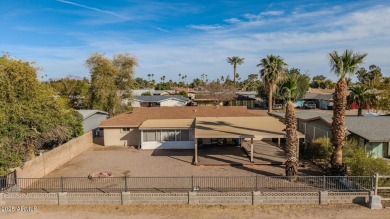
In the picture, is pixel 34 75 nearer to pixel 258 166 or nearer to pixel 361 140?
pixel 258 166

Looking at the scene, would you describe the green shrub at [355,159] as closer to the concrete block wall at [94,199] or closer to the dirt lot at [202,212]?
the dirt lot at [202,212]

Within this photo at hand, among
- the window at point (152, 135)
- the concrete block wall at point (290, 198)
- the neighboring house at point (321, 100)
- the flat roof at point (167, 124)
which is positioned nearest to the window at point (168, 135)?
the window at point (152, 135)

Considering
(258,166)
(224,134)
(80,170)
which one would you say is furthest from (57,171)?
(258,166)

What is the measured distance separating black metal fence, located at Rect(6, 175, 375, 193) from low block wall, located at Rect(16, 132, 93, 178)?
2.49 ft

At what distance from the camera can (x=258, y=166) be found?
22.9 m

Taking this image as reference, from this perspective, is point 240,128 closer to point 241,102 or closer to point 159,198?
point 159,198

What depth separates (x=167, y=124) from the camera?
3048 cm

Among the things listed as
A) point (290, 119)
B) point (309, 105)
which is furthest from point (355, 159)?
point (309, 105)

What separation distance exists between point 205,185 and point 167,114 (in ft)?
60.4

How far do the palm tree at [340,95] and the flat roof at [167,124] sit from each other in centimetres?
1417

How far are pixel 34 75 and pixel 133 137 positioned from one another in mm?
12950

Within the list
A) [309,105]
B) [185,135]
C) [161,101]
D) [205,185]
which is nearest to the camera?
[205,185]

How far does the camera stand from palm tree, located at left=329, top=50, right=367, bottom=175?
1868cm

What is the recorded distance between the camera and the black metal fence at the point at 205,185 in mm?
17125
